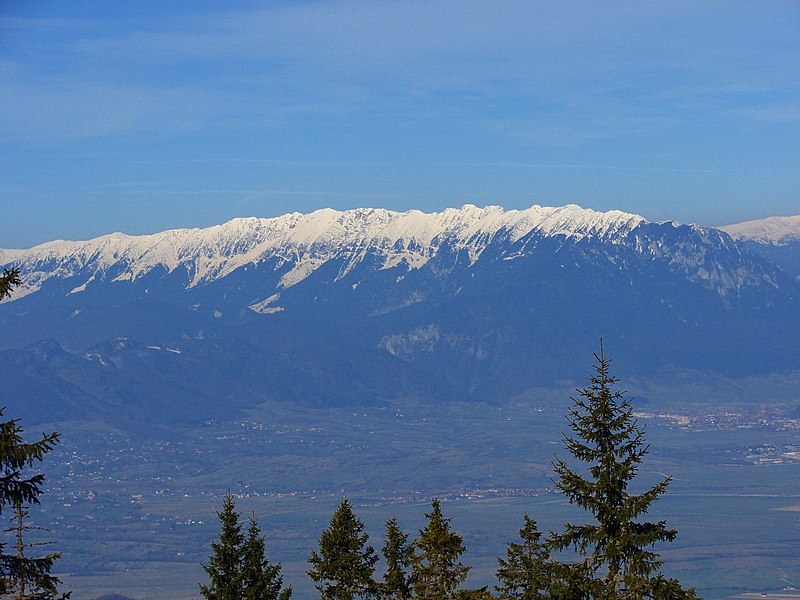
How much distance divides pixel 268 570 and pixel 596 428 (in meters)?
9.48

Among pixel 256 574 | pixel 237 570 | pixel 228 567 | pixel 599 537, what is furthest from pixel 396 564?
pixel 599 537

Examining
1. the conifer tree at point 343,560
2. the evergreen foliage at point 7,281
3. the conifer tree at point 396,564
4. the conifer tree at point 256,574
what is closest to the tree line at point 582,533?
the evergreen foliage at point 7,281

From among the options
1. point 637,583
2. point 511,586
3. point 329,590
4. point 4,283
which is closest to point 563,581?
point 637,583

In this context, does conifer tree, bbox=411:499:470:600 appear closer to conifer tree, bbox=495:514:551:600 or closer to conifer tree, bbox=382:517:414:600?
conifer tree, bbox=495:514:551:600

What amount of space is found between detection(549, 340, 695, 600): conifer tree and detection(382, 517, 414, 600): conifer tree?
634cm

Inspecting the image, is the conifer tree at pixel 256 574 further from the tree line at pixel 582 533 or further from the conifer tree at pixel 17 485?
the conifer tree at pixel 17 485

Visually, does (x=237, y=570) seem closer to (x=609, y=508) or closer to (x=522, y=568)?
(x=522, y=568)

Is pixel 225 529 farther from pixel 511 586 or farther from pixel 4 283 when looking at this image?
pixel 4 283

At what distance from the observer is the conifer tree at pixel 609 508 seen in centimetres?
1958

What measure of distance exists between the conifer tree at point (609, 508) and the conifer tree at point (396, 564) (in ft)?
20.8

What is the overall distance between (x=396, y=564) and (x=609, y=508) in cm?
784

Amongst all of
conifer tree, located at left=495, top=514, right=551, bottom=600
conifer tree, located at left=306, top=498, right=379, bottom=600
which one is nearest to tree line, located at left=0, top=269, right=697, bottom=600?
conifer tree, located at left=495, top=514, right=551, bottom=600

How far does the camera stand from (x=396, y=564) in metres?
26.7

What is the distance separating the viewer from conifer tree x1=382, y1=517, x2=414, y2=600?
26125mm
